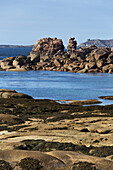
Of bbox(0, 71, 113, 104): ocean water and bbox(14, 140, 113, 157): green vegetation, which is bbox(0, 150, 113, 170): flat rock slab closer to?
bbox(14, 140, 113, 157): green vegetation

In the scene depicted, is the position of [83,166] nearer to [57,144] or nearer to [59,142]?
[57,144]

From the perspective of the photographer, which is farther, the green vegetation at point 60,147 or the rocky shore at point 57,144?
the green vegetation at point 60,147

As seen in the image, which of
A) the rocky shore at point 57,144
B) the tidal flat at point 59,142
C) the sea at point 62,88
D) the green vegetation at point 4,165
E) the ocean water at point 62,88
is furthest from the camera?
the ocean water at point 62,88

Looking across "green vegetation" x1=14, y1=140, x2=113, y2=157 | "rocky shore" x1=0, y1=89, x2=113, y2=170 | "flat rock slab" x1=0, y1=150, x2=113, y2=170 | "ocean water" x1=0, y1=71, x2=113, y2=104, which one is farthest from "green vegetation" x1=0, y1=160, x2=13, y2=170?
"ocean water" x1=0, y1=71, x2=113, y2=104

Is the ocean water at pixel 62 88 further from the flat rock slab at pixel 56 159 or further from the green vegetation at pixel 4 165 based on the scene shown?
the green vegetation at pixel 4 165

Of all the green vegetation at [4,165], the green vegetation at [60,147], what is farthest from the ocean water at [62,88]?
the green vegetation at [4,165]

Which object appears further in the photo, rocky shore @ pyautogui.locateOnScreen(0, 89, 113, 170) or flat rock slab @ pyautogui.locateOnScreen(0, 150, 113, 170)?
rocky shore @ pyautogui.locateOnScreen(0, 89, 113, 170)

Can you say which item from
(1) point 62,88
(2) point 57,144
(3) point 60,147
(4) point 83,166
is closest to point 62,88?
(1) point 62,88

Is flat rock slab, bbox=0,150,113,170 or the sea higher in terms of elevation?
flat rock slab, bbox=0,150,113,170

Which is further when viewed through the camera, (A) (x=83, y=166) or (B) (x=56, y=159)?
(B) (x=56, y=159)

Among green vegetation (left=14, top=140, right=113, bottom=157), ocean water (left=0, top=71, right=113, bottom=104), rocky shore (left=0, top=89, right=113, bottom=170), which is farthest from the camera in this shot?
ocean water (left=0, top=71, right=113, bottom=104)

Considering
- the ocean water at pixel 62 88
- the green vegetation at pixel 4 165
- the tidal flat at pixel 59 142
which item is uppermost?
the green vegetation at pixel 4 165

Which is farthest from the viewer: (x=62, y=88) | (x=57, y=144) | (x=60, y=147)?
(x=62, y=88)

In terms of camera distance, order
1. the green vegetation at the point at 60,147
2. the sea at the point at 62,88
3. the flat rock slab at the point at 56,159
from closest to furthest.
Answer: the flat rock slab at the point at 56,159 → the green vegetation at the point at 60,147 → the sea at the point at 62,88
